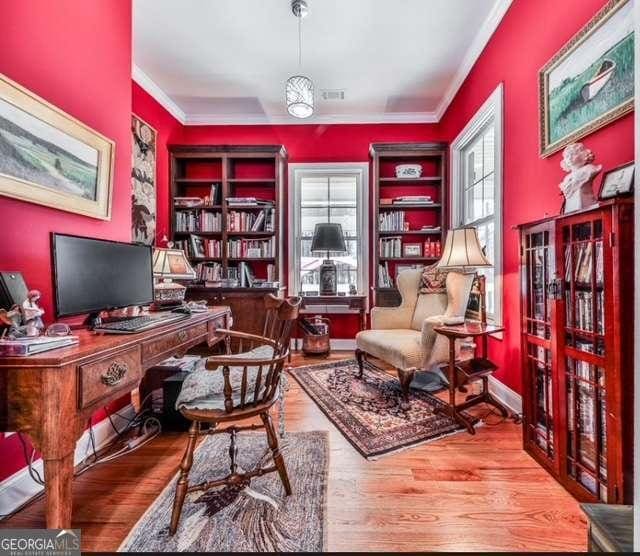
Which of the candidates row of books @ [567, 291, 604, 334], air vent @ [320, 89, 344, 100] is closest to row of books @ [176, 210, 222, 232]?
air vent @ [320, 89, 344, 100]

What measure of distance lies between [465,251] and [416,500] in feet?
5.23

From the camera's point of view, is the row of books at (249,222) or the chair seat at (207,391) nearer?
the chair seat at (207,391)

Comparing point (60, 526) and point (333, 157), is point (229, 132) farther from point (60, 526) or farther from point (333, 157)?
point (60, 526)

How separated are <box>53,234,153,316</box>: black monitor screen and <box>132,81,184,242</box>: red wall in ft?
6.64

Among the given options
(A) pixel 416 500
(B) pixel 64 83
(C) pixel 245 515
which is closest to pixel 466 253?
(A) pixel 416 500

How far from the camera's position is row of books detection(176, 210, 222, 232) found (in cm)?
385

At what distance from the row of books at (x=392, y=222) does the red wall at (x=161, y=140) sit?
2557 mm

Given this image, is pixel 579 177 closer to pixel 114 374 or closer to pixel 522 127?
pixel 522 127

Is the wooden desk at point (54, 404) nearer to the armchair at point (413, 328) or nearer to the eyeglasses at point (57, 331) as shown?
the eyeglasses at point (57, 331)

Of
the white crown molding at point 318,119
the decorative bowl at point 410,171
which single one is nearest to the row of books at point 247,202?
the white crown molding at point 318,119

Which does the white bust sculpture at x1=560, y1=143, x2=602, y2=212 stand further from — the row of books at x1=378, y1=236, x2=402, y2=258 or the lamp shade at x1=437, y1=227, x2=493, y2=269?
the row of books at x1=378, y1=236, x2=402, y2=258

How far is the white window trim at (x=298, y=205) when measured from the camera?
4.11 m

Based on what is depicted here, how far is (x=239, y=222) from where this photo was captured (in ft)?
12.6

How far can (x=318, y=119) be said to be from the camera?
409cm
